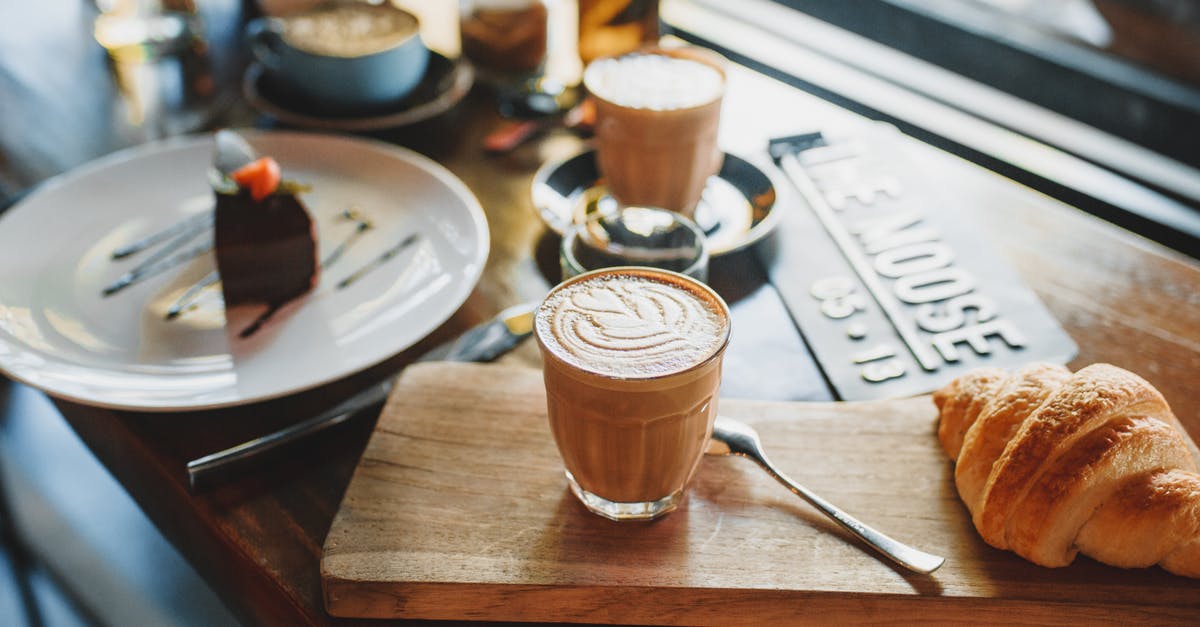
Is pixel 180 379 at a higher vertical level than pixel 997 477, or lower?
lower

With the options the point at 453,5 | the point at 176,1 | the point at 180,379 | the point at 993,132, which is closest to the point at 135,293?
the point at 180,379

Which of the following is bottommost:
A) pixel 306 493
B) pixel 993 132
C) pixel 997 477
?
pixel 993 132

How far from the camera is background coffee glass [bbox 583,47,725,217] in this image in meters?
1.29

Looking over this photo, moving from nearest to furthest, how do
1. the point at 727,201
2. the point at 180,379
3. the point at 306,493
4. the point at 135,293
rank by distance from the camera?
1. the point at 306,493
2. the point at 180,379
3. the point at 135,293
4. the point at 727,201

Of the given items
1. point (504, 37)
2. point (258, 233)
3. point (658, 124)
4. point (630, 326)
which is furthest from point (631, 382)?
point (504, 37)

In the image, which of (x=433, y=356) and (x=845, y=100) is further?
(x=845, y=100)

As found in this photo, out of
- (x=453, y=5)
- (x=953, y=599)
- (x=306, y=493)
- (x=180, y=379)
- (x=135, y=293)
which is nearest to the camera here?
(x=953, y=599)

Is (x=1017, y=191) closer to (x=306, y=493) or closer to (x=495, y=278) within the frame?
(x=495, y=278)

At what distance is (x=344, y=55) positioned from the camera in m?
1.65

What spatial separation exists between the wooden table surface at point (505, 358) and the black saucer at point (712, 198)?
1.6 inches

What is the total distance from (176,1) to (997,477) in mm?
1888

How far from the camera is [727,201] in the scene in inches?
57.2

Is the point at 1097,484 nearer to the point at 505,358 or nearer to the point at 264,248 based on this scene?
the point at 505,358

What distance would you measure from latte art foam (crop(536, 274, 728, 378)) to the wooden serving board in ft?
0.54
